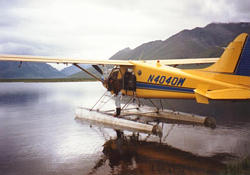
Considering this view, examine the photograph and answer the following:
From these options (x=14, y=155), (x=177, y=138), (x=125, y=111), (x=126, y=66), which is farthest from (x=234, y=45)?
(x=14, y=155)

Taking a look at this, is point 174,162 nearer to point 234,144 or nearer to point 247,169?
point 247,169

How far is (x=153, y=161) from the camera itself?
20.6ft

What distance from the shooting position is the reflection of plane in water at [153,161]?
565cm

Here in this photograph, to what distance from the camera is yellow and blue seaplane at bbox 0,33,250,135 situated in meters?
7.12

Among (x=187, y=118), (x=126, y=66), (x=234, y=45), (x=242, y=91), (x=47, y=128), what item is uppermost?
(x=234, y=45)

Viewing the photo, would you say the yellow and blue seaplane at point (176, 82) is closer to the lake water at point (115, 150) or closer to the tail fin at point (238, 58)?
the tail fin at point (238, 58)

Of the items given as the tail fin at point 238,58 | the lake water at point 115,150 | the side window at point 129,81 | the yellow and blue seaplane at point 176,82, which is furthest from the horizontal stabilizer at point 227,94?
the side window at point 129,81

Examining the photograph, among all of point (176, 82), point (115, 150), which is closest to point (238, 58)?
point (176, 82)

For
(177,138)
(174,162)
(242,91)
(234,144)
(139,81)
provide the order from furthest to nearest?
(139,81), (177,138), (234,144), (242,91), (174,162)

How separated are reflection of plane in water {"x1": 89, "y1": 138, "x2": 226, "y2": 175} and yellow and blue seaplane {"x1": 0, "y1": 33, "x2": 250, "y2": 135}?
1.06 metres

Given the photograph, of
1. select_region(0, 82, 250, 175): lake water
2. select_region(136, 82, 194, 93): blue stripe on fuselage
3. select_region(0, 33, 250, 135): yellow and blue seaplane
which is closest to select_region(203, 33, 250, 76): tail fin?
select_region(0, 33, 250, 135): yellow and blue seaplane

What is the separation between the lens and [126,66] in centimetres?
1036

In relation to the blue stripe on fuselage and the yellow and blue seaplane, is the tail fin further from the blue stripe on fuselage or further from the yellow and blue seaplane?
the blue stripe on fuselage

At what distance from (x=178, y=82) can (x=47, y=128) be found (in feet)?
21.4
